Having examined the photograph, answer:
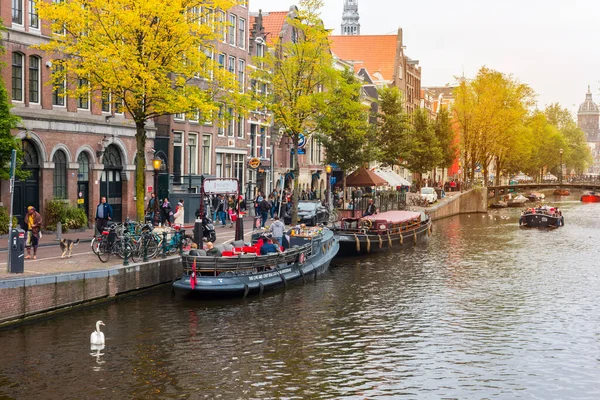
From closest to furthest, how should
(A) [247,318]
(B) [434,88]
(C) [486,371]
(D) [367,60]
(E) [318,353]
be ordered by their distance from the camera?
1. (C) [486,371]
2. (E) [318,353]
3. (A) [247,318]
4. (D) [367,60]
5. (B) [434,88]

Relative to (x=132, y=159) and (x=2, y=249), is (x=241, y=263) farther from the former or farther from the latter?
(x=132, y=159)

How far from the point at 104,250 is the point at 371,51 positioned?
8362cm

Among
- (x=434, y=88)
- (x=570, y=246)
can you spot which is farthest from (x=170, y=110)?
(x=434, y=88)

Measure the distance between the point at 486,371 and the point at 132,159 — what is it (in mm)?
28752

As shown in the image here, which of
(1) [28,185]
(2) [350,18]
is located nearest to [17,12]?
(1) [28,185]

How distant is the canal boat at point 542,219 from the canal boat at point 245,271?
40012mm

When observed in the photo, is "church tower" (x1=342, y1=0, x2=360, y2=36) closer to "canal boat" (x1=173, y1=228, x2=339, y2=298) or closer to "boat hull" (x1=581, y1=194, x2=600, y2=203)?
"boat hull" (x1=581, y1=194, x2=600, y2=203)

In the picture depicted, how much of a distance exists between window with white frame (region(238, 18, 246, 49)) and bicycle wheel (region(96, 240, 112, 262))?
3212 cm

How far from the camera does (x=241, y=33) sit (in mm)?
58781

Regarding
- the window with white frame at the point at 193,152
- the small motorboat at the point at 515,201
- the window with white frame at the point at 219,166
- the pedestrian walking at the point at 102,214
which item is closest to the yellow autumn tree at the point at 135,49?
the pedestrian walking at the point at 102,214

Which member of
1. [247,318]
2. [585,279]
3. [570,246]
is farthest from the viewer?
[570,246]

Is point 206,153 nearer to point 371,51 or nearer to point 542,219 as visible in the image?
point 542,219

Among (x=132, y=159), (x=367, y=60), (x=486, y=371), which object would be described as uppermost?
(x=367, y=60)

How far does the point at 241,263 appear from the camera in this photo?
29156mm
